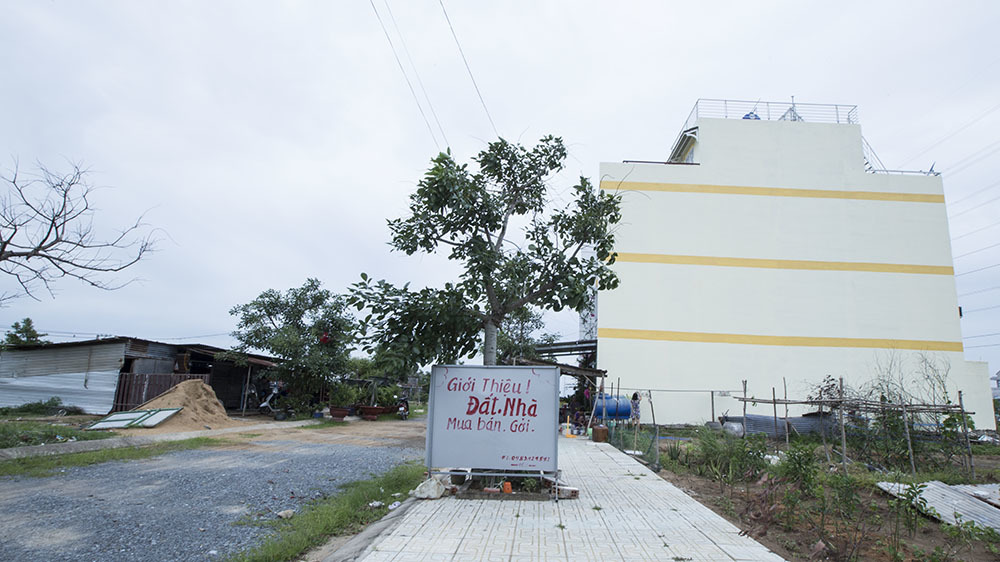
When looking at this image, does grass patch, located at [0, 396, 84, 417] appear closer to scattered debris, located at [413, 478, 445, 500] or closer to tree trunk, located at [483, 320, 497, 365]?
scattered debris, located at [413, 478, 445, 500]

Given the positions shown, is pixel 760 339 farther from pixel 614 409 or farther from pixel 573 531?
pixel 573 531

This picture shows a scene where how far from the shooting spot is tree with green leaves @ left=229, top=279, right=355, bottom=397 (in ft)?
69.2

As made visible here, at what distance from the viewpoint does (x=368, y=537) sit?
5.20m

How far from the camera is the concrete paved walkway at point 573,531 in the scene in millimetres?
4746

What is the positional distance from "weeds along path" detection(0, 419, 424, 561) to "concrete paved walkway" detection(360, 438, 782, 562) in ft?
5.38

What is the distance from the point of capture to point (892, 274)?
77.6 ft

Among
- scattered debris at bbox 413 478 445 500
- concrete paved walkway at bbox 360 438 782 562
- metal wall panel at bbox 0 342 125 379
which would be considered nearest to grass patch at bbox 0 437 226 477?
scattered debris at bbox 413 478 445 500

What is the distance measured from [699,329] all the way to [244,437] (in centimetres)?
1769

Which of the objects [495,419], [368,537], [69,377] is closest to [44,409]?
[69,377]

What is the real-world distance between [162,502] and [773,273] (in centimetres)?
2346

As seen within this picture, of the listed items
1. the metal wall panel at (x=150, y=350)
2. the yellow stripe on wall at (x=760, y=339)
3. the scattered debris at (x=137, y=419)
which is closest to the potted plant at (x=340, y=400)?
the metal wall panel at (x=150, y=350)

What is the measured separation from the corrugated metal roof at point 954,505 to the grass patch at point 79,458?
39.5 feet

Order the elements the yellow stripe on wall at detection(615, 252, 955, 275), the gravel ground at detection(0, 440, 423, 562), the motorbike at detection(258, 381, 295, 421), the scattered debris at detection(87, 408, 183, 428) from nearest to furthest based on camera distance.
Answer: the gravel ground at detection(0, 440, 423, 562) → the scattered debris at detection(87, 408, 183, 428) → the motorbike at detection(258, 381, 295, 421) → the yellow stripe on wall at detection(615, 252, 955, 275)

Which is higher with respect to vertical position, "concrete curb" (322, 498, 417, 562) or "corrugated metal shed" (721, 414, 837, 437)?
"corrugated metal shed" (721, 414, 837, 437)
